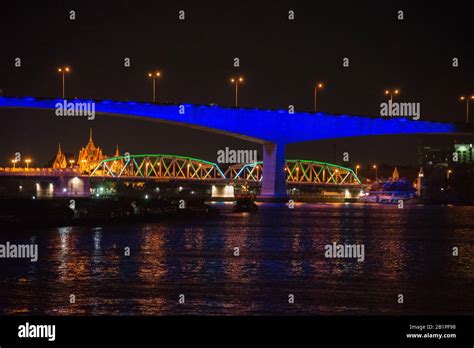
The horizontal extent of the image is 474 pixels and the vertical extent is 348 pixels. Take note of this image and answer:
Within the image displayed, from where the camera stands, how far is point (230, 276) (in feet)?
85.5

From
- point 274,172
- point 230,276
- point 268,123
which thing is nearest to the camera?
point 230,276

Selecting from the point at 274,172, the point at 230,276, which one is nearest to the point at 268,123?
the point at 274,172

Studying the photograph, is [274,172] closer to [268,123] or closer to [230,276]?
[268,123]

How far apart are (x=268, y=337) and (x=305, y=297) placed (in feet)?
17.7

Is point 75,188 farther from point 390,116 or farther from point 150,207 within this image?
point 150,207

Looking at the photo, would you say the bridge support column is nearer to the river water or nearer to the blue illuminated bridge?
the blue illuminated bridge

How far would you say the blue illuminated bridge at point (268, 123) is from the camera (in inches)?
3935

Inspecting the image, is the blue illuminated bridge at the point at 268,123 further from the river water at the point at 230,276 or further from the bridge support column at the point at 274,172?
the river water at the point at 230,276

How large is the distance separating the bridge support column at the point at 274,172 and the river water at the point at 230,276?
65083 mm

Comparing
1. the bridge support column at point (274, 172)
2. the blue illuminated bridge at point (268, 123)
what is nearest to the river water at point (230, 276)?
the blue illuminated bridge at point (268, 123)

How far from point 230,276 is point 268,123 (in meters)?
81.7

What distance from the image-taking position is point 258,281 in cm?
2494

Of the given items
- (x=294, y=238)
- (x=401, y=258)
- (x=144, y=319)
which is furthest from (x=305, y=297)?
(x=294, y=238)

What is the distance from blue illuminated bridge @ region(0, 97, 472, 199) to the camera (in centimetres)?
9994
